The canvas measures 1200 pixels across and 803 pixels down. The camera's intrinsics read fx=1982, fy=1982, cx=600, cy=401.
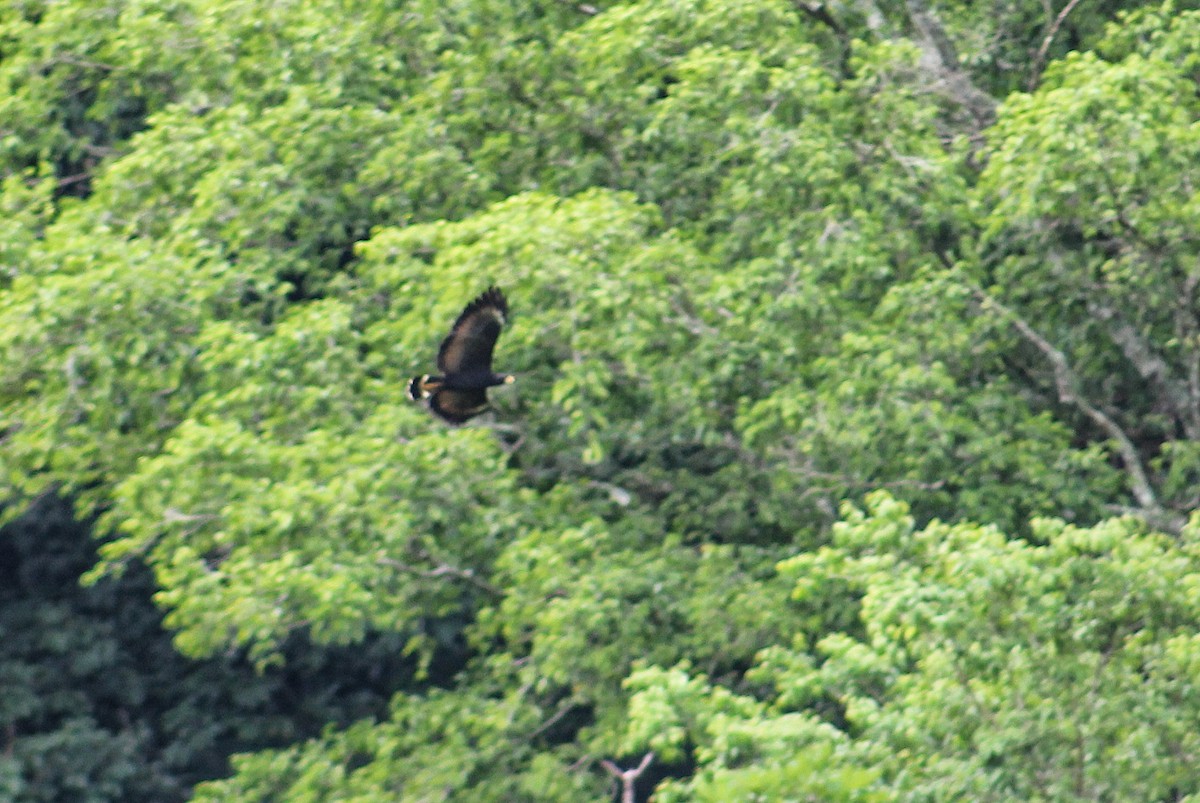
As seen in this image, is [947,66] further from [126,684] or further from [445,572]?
[126,684]

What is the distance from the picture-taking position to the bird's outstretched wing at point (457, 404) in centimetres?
971

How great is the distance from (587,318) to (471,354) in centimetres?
67

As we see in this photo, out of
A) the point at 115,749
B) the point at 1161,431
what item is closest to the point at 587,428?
the point at 1161,431

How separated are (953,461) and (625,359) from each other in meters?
1.96

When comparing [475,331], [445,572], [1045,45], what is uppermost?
[1045,45]

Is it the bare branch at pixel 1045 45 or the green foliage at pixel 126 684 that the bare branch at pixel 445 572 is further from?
the green foliage at pixel 126 684

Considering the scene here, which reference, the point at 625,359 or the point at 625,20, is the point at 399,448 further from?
the point at 625,20

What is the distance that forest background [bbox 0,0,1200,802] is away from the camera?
988 centimetres

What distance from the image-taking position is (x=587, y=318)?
9.87 m

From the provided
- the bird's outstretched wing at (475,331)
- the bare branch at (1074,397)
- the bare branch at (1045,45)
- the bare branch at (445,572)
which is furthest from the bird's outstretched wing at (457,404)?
the bare branch at (1045,45)

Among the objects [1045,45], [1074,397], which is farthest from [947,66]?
[1074,397]

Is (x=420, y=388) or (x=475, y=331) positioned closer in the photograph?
(x=475, y=331)

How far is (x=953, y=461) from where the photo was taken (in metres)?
10.5

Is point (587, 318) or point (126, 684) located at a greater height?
point (587, 318)
